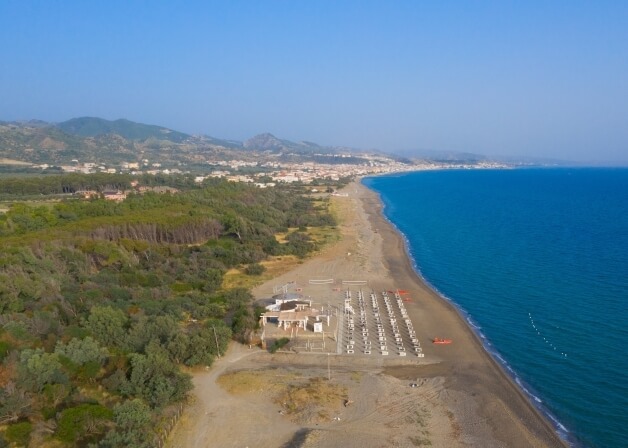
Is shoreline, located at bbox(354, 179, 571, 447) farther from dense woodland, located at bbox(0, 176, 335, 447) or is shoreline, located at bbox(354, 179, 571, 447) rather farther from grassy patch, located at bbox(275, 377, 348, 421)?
dense woodland, located at bbox(0, 176, 335, 447)

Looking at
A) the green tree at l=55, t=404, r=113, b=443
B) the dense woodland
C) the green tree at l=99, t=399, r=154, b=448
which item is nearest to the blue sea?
the dense woodland

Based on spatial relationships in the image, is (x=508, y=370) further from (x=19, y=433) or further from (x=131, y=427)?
(x=19, y=433)

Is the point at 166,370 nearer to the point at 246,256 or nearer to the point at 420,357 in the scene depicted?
the point at 420,357

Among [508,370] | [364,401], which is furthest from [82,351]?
[508,370]

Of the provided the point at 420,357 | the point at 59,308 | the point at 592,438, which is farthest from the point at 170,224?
the point at 592,438

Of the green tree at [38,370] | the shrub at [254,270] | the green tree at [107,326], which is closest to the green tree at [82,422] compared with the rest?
the green tree at [38,370]

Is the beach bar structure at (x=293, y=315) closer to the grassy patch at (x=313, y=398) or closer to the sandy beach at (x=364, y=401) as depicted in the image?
the sandy beach at (x=364, y=401)
